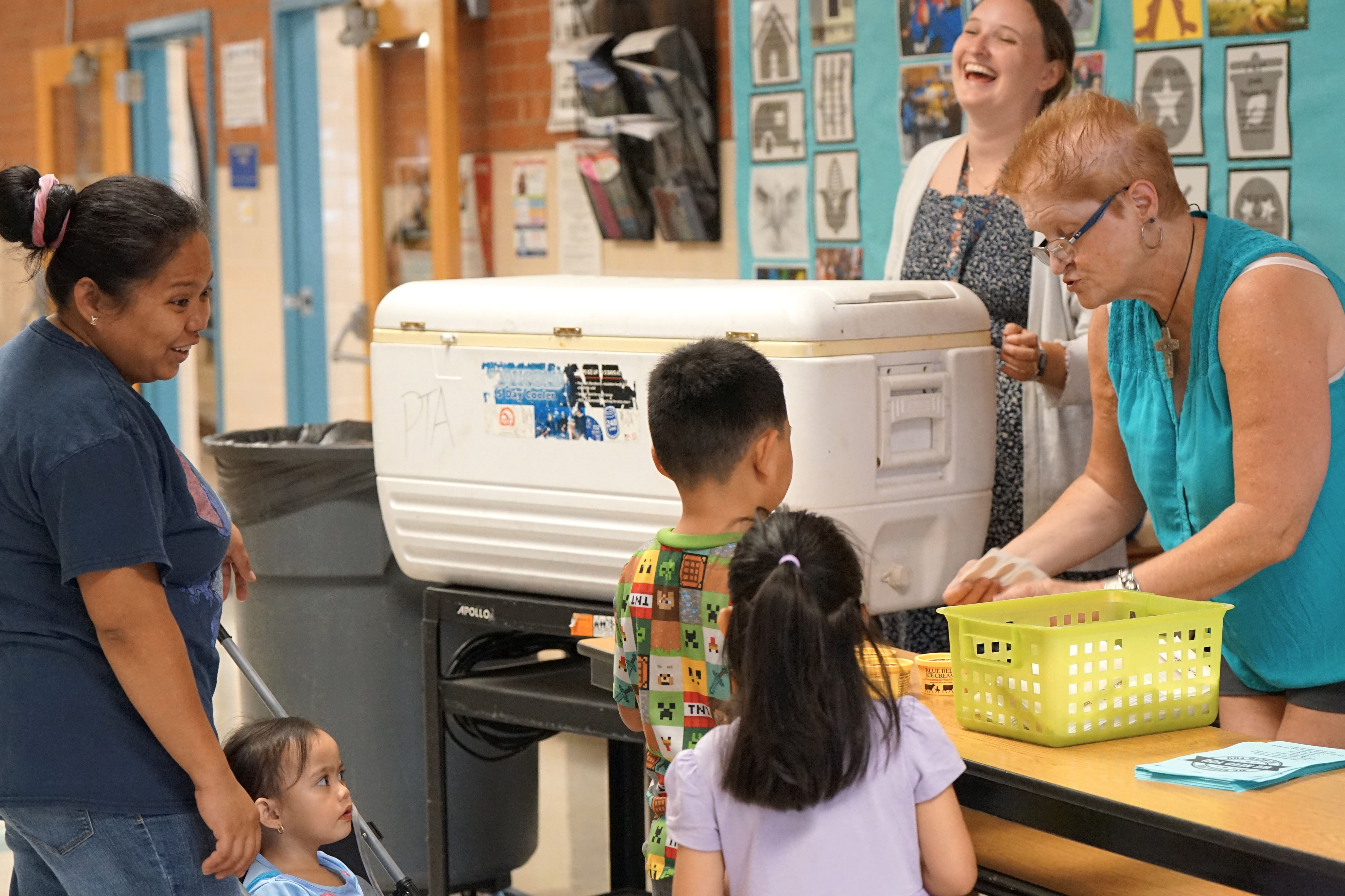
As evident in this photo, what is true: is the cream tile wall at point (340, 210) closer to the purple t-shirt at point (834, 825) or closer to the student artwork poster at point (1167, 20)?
the student artwork poster at point (1167, 20)

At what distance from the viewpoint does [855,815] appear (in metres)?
1.49

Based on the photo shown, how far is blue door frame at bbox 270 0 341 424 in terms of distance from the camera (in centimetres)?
667

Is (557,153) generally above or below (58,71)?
below

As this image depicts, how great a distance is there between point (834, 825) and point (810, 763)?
76 millimetres

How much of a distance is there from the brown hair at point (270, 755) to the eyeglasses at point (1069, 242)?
1156 mm

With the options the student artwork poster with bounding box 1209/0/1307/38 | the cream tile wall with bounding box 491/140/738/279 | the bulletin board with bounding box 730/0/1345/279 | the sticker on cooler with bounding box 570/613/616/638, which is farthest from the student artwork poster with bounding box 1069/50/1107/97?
the sticker on cooler with bounding box 570/613/616/638

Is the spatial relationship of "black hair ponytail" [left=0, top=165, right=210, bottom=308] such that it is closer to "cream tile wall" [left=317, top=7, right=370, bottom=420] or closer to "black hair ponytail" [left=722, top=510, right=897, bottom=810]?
"black hair ponytail" [left=722, top=510, right=897, bottom=810]

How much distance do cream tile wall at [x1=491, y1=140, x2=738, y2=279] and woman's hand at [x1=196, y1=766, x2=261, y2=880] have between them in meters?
2.58

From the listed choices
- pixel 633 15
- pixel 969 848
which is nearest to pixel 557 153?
pixel 633 15

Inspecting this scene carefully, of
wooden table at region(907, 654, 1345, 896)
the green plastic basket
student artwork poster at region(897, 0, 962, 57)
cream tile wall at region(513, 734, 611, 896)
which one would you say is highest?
student artwork poster at region(897, 0, 962, 57)

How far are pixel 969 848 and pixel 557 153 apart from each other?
3937 millimetres

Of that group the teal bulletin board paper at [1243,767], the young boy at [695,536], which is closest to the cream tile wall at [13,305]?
the young boy at [695,536]

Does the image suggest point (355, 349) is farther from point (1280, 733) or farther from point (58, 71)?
point (1280, 733)

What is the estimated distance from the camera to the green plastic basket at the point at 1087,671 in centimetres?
166
